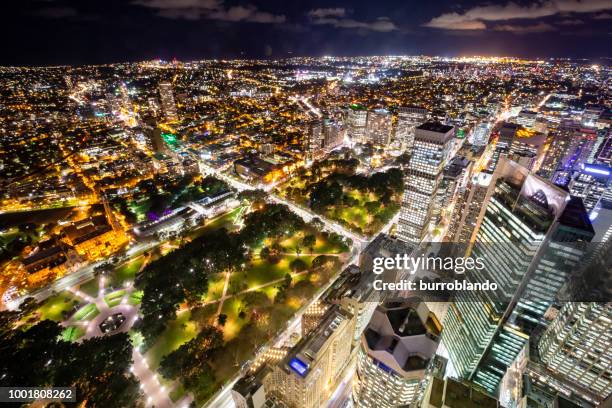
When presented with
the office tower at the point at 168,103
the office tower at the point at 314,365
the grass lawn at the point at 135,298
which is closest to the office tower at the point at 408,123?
the office tower at the point at 314,365

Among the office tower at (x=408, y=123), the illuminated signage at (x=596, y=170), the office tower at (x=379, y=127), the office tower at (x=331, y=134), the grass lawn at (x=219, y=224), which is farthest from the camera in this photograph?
the office tower at (x=379, y=127)

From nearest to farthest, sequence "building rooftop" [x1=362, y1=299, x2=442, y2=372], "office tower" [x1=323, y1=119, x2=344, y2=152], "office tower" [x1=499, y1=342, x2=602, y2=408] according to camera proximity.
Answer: "building rooftop" [x1=362, y1=299, x2=442, y2=372]
"office tower" [x1=499, y1=342, x2=602, y2=408]
"office tower" [x1=323, y1=119, x2=344, y2=152]

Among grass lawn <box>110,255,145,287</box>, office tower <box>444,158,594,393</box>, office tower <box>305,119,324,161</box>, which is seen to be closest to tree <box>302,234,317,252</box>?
office tower <box>444,158,594,393</box>

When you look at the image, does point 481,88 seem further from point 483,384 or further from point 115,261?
point 115,261

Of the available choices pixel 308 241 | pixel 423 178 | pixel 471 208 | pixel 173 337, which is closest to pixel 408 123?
pixel 423 178

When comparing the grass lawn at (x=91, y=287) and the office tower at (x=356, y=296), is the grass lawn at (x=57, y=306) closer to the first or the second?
the grass lawn at (x=91, y=287)

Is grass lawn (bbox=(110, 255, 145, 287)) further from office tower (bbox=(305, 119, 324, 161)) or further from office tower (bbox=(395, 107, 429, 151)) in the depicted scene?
office tower (bbox=(395, 107, 429, 151))
